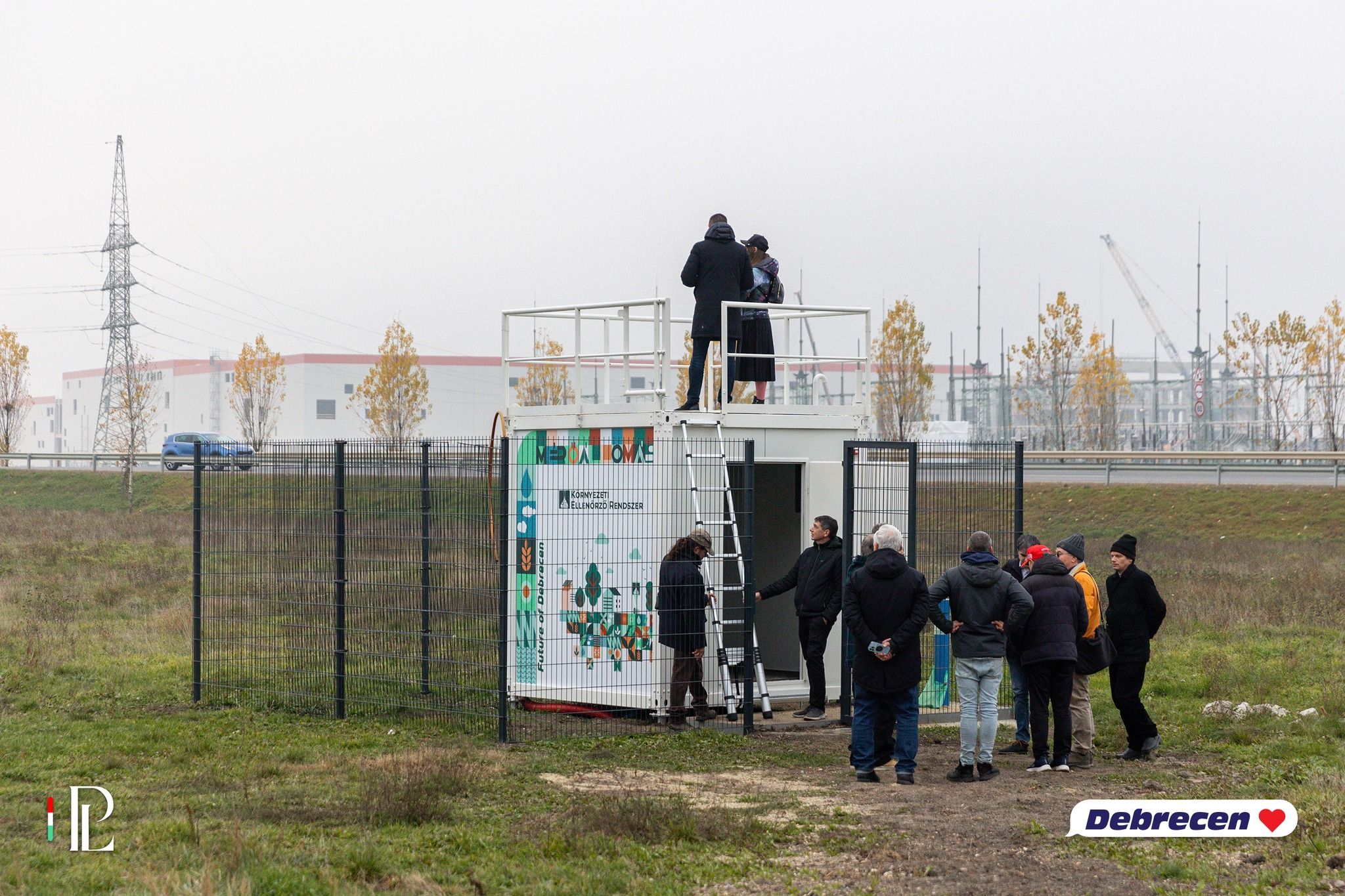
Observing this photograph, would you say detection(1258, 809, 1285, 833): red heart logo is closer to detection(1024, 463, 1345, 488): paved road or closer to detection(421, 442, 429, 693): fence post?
detection(421, 442, 429, 693): fence post

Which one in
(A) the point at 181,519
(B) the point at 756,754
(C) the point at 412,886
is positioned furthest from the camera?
(A) the point at 181,519

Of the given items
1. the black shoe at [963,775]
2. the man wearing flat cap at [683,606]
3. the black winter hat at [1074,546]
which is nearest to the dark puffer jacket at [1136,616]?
the black winter hat at [1074,546]

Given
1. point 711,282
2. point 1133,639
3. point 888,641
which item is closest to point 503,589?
point 888,641

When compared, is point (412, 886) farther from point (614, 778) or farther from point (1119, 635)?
point (1119, 635)

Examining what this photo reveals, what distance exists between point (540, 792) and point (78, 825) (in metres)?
2.92

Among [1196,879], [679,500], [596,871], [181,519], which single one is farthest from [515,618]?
[181,519]

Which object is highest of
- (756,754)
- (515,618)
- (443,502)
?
(443,502)

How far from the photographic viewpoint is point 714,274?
13281 mm

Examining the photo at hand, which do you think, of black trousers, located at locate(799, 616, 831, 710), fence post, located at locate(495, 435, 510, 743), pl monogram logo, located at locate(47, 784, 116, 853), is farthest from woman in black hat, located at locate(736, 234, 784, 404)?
pl monogram logo, located at locate(47, 784, 116, 853)

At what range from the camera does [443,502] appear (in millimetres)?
12398

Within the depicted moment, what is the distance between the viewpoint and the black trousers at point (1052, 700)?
10836 millimetres

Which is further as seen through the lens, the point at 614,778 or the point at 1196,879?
the point at 614,778

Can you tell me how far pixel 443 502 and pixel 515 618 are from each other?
4.48 ft

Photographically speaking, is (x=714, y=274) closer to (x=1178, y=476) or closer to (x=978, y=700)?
(x=978, y=700)
